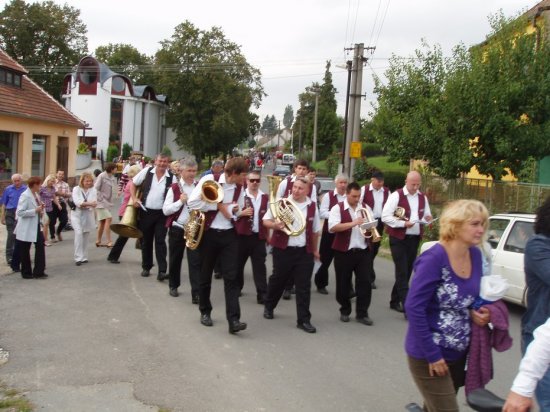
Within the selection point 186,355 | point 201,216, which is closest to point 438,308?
point 186,355

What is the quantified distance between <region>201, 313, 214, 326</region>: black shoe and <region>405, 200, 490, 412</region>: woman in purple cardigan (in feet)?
12.6

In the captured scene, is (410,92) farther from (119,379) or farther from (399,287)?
(119,379)

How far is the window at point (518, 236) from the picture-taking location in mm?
8523

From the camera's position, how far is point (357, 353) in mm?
6203

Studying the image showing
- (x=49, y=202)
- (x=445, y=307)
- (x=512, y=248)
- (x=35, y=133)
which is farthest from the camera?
(x=35, y=133)

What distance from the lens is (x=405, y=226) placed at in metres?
7.68

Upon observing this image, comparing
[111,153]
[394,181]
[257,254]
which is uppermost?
[111,153]

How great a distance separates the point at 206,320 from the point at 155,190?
9.77 ft

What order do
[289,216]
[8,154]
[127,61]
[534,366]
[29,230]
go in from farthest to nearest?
[127,61], [8,154], [29,230], [289,216], [534,366]

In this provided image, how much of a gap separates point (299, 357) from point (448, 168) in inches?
471

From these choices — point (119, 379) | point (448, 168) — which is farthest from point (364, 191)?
point (448, 168)

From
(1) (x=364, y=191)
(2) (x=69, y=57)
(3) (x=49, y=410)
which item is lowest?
(3) (x=49, y=410)

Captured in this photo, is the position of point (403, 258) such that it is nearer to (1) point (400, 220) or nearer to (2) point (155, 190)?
(1) point (400, 220)

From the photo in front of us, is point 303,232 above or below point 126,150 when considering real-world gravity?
below
